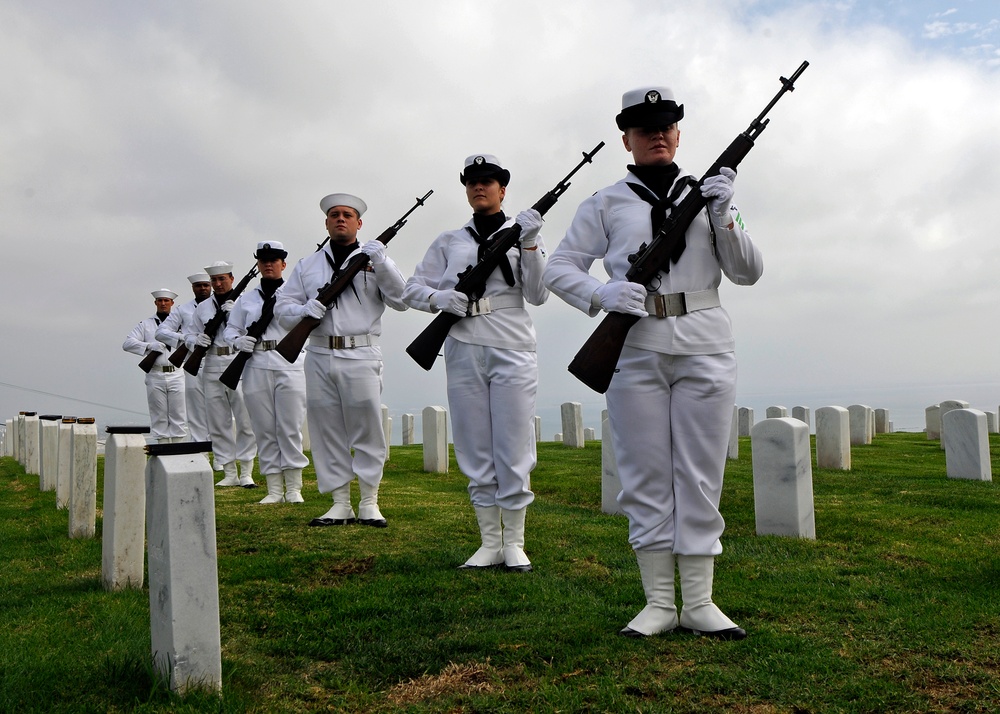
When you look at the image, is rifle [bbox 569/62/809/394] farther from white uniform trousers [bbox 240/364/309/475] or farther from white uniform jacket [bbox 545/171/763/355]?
white uniform trousers [bbox 240/364/309/475]

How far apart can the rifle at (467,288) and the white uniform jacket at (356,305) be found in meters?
1.58

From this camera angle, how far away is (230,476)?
36.6 feet

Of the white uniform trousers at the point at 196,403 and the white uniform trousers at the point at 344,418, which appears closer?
the white uniform trousers at the point at 344,418

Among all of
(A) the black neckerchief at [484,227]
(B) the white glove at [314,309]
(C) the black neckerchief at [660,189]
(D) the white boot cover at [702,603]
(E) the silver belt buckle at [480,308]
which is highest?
(A) the black neckerchief at [484,227]

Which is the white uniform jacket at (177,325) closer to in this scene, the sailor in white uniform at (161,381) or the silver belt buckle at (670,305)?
the sailor in white uniform at (161,381)

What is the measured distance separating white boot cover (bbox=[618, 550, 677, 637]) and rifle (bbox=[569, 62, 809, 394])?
2.80ft

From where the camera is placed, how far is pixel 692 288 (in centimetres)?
412

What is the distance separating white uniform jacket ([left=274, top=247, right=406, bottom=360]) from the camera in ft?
24.3

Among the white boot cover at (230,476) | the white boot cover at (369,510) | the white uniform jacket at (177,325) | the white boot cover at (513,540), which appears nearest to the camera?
the white boot cover at (513,540)

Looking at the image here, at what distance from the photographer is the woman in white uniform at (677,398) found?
399 cm

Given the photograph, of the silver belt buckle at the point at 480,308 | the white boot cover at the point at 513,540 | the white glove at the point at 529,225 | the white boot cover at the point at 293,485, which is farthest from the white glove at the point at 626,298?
the white boot cover at the point at 293,485

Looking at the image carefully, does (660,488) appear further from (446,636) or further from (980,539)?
(980,539)

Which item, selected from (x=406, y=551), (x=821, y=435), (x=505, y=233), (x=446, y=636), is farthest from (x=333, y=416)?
(x=821, y=435)

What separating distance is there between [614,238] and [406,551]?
2.99 meters
